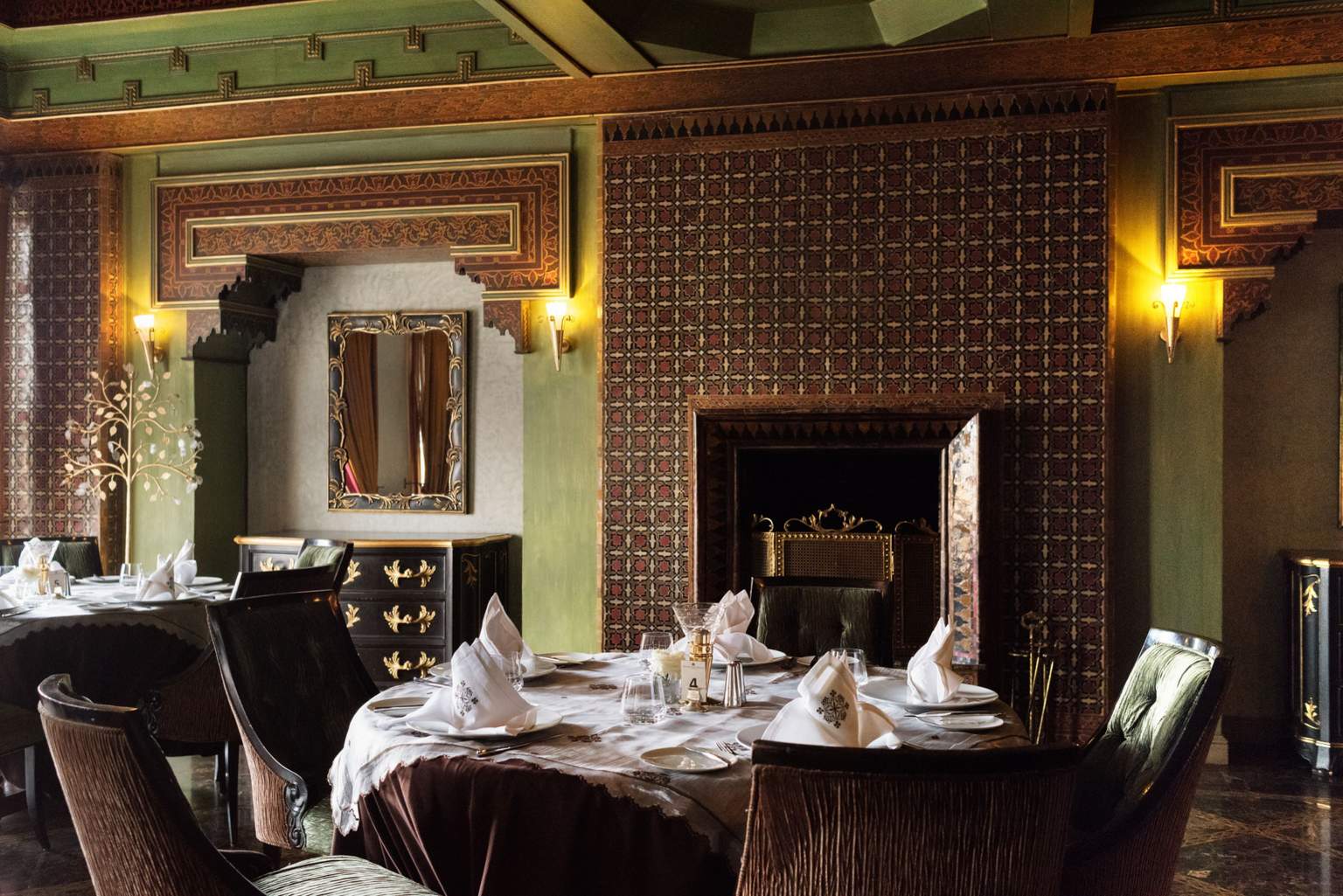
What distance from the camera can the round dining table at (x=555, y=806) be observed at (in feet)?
6.14

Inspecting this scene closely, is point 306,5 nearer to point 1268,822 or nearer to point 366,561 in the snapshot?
point 366,561

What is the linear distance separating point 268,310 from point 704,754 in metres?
5.78

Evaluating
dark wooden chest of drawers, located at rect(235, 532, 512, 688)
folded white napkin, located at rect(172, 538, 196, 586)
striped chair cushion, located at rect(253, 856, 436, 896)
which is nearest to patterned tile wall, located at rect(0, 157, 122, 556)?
dark wooden chest of drawers, located at rect(235, 532, 512, 688)

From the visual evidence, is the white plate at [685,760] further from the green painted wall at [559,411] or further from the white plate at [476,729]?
the green painted wall at [559,411]

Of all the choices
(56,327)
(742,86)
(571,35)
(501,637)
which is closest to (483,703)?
(501,637)

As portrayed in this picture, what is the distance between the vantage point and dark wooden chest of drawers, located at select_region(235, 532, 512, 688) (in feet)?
19.7

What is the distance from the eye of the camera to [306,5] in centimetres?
593

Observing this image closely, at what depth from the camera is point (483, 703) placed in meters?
2.15

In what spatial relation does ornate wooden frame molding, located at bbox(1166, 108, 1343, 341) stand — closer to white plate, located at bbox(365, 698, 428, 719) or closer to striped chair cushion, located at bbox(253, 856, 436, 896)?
white plate, located at bbox(365, 698, 428, 719)

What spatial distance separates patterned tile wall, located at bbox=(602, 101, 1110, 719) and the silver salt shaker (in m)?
3.31

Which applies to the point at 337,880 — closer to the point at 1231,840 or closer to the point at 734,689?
the point at 734,689

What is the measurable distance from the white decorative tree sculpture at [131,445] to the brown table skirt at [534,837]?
200 inches

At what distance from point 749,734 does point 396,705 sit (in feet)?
2.63

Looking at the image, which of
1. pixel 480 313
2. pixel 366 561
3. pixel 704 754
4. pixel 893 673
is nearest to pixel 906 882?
pixel 704 754
